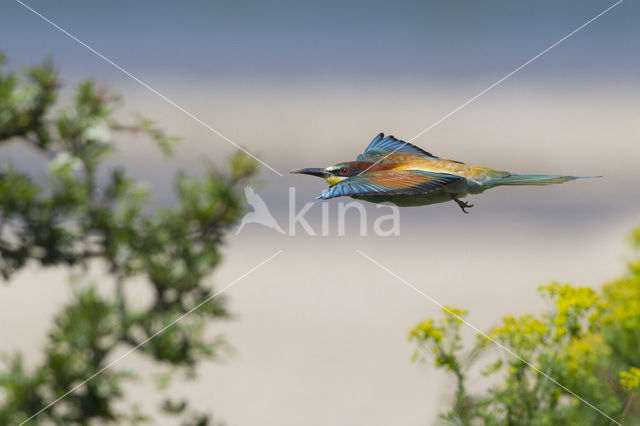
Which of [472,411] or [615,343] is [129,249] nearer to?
[472,411]

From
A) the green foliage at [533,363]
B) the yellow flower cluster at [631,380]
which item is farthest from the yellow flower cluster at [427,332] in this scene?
the yellow flower cluster at [631,380]

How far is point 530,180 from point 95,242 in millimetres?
487

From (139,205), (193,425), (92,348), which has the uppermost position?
(139,205)

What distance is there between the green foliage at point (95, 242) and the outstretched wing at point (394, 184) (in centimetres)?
35

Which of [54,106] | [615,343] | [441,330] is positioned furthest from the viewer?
[615,343]

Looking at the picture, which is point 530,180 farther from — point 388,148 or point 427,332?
point 427,332

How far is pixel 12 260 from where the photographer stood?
72 cm

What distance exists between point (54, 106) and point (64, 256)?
0.53 feet

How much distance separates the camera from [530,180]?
38 cm

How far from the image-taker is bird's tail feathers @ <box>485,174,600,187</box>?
355 mm

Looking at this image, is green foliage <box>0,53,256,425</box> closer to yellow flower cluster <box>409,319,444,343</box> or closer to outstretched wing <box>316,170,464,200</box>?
yellow flower cluster <box>409,319,444,343</box>

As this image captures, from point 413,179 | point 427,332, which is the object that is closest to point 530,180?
point 413,179

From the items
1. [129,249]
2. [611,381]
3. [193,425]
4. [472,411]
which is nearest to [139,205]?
[129,249]

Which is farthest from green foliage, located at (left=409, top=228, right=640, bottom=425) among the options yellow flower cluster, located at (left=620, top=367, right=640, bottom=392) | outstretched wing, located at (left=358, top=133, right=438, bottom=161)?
outstretched wing, located at (left=358, top=133, right=438, bottom=161)
